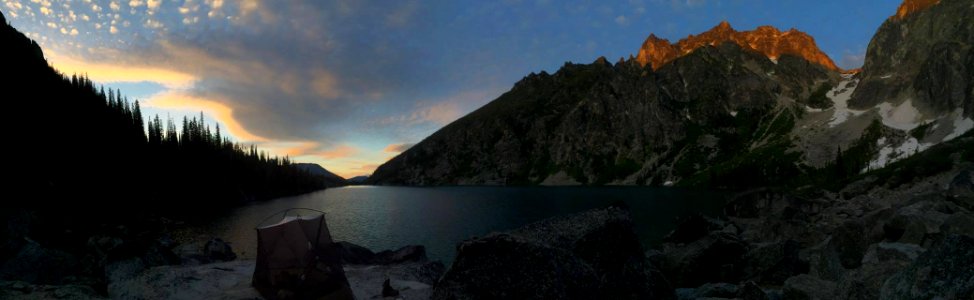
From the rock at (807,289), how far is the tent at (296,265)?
19.8 meters

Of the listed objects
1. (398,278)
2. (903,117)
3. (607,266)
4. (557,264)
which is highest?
(903,117)

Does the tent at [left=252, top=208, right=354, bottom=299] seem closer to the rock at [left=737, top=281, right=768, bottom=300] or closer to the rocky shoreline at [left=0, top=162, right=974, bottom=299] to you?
the rocky shoreline at [left=0, top=162, right=974, bottom=299]

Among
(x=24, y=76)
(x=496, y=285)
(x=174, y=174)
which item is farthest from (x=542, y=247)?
(x=174, y=174)

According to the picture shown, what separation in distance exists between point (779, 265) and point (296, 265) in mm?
24899

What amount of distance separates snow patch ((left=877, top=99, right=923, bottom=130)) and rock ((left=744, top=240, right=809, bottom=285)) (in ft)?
711

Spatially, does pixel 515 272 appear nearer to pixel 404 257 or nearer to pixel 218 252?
pixel 404 257

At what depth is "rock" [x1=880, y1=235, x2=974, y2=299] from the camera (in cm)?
737

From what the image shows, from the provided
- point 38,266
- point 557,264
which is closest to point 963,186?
point 557,264

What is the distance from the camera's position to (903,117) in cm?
18875

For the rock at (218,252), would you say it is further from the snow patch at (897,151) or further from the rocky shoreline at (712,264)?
the snow patch at (897,151)

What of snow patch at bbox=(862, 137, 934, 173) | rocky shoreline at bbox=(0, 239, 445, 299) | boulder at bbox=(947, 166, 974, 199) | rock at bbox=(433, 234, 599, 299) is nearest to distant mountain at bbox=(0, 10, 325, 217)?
rocky shoreline at bbox=(0, 239, 445, 299)

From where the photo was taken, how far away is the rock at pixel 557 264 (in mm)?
12688

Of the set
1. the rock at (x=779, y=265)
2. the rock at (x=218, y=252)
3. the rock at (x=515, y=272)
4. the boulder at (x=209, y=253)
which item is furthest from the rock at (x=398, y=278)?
the rock at (x=779, y=265)

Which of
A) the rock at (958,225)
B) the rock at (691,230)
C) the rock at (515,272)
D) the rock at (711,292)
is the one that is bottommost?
the rock at (691,230)
